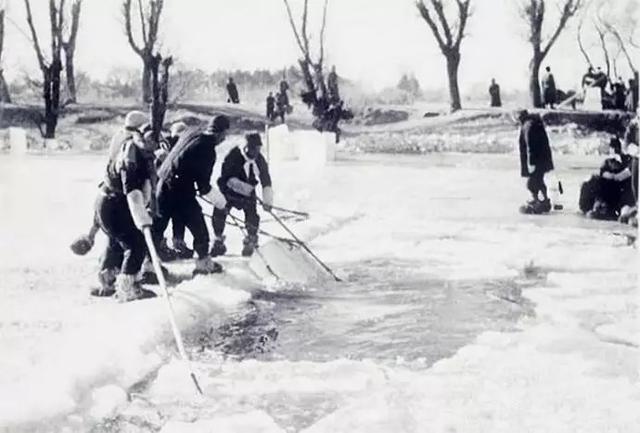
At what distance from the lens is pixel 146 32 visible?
2561mm

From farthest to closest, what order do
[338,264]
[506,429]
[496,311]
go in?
[338,264]
[496,311]
[506,429]

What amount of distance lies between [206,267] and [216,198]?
21 centimetres

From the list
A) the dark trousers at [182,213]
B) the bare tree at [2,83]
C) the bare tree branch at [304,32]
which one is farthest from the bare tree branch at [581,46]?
the bare tree at [2,83]

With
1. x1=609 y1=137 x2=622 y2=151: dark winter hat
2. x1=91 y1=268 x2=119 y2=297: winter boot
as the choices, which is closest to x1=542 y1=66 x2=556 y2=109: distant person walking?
x1=609 y1=137 x2=622 y2=151: dark winter hat

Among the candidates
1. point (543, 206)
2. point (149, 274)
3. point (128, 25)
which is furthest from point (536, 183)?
point (128, 25)

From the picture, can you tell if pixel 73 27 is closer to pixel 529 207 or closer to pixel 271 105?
pixel 271 105

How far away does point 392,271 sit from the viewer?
258cm

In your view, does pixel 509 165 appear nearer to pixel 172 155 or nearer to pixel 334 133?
pixel 334 133

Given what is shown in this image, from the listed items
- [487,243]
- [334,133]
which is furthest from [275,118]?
[487,243]

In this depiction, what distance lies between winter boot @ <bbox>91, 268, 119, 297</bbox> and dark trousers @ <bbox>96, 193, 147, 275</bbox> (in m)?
0.04

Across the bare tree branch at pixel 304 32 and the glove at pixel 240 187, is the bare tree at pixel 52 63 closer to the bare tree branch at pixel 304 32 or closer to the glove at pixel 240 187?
the glove at pixel 240 187

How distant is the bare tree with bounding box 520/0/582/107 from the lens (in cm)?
258

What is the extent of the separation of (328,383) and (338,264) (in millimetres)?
467

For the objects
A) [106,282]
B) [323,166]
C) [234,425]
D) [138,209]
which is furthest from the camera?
[323,166]
